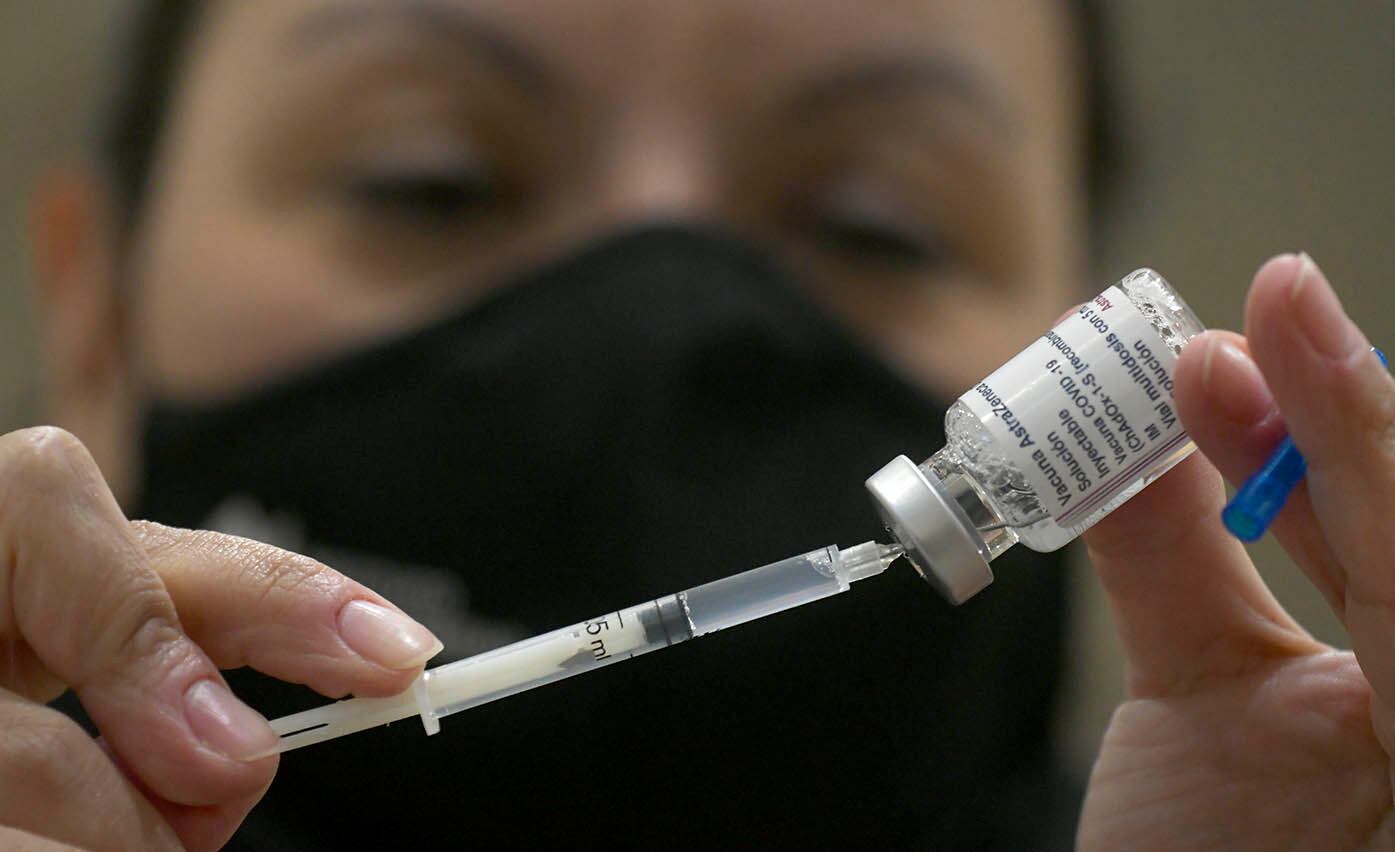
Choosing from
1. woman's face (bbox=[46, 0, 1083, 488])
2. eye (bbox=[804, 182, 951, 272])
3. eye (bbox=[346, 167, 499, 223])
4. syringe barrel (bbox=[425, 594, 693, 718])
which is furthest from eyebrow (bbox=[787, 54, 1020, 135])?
syringe barrel (bbox=[425, 594, 693, 718])

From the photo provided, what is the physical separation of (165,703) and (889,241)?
3.19ft

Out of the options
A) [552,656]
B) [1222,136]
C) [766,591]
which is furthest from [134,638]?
[1222,136]

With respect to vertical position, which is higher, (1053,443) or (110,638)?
(1053,443)

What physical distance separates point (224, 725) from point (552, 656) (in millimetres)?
205

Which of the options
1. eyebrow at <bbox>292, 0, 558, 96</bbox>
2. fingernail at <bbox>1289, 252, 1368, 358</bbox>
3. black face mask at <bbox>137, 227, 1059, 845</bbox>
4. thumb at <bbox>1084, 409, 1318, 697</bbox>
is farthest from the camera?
eyebrow at <bbox>292, 0, 558, 96</bbox>

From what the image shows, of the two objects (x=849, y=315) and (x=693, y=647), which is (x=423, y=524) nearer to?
(x=693, y=647)

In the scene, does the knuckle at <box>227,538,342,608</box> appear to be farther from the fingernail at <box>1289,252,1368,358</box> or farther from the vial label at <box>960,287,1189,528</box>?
the fingernail at <box>1289,252,1368,358</box>

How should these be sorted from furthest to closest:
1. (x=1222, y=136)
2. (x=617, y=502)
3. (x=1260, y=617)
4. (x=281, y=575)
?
1. (x=1222, y=136)
2. (x=617, y=502)
3. (x=1260, y=617)
4. (x=281, y=575)

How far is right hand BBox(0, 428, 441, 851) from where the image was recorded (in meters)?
0.59

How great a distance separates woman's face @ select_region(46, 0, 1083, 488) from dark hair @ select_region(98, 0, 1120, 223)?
0.11 m

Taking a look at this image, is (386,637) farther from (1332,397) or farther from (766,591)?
(1332,397)

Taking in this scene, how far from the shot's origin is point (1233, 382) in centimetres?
60

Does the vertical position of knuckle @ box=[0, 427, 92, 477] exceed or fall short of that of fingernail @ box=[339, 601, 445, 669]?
it exceeds it

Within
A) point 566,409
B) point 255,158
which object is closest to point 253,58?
point 255,158
